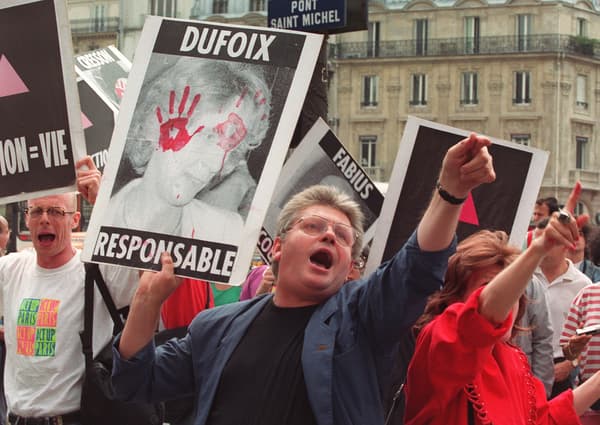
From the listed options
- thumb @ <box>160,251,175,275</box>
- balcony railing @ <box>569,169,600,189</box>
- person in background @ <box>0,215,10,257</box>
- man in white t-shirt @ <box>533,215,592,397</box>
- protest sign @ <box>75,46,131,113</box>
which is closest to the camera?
thumb @ <box>160,251,175,275</box>

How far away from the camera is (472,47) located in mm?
55812

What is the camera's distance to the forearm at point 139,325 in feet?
→ 12.5

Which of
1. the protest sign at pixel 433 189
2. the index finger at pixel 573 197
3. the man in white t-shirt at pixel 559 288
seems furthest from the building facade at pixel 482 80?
the index finger at pixel 573 197

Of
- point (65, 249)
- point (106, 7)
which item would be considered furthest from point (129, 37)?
point (65, 249)

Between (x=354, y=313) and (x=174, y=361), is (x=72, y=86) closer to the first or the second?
(x=174, y=361)

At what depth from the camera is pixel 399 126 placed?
182ft

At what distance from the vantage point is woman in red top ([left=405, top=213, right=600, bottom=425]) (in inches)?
136

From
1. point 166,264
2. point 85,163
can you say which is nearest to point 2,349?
point 85,163

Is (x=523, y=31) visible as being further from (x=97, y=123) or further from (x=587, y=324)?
(x=97, y=123)

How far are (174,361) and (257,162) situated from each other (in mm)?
693

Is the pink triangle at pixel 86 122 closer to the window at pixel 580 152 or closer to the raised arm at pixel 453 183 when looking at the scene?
the raised arm at pixel 453 183

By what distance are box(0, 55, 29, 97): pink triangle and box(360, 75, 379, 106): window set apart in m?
51.6

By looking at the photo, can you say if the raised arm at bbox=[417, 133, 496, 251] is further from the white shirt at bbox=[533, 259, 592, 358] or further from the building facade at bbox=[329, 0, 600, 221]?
the building facade at bbox=[329, 0, 600, 221]

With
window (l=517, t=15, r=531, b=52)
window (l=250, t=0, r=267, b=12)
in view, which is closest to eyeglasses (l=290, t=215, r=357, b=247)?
window (l=517, t=15, r=531, b=52)
